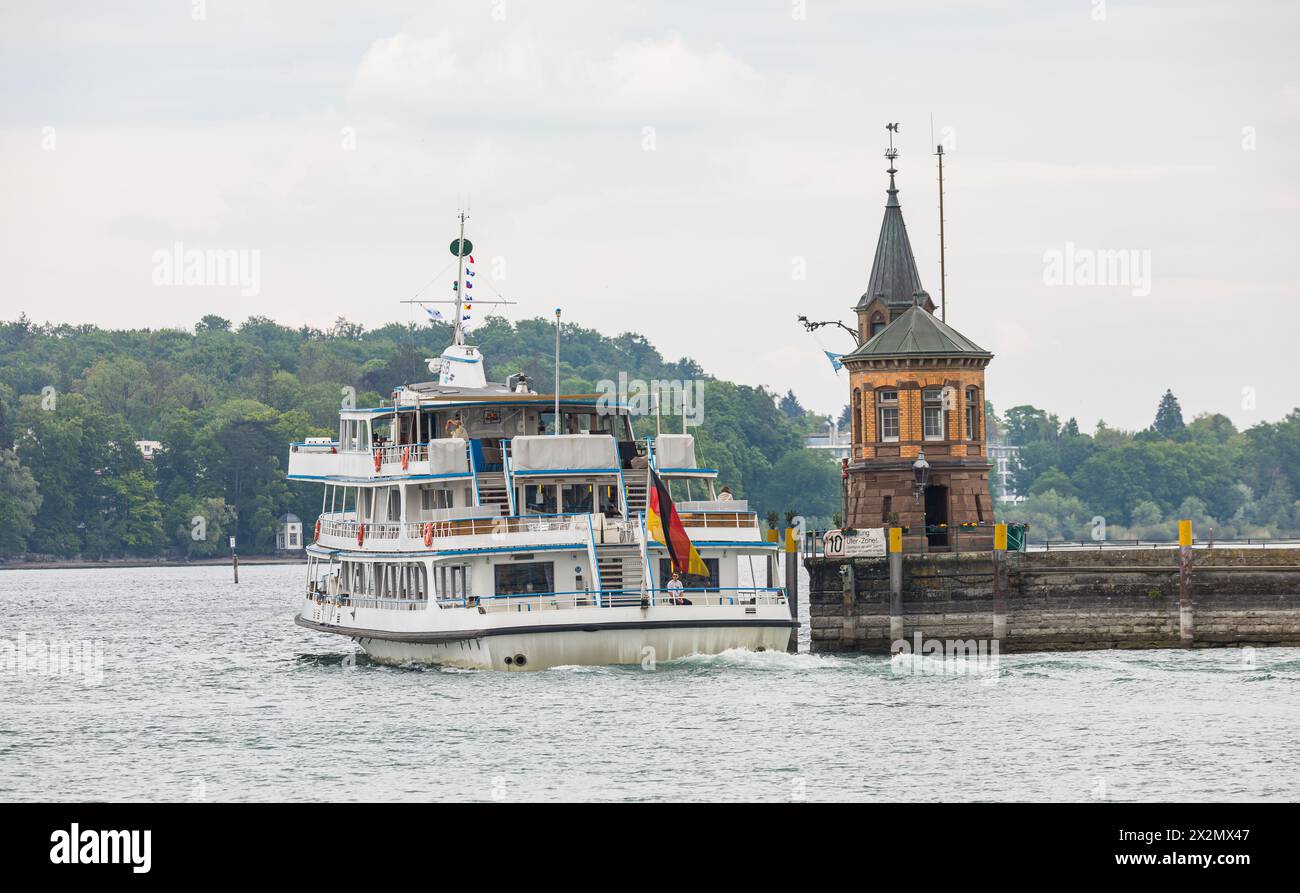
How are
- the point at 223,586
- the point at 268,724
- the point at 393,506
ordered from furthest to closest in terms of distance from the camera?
the point at 223,586 < the point at 393,506 < the point at 268,724

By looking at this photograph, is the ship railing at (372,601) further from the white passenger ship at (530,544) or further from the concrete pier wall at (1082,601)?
the concrete pier wall at (1082,601)

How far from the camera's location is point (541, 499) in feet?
184

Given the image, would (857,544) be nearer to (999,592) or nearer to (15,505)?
(999,592)

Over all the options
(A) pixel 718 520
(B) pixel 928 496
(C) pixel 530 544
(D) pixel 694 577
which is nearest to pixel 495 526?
(C) pixel 530 544

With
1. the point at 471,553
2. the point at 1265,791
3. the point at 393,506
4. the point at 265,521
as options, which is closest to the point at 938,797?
the point at 1265,791

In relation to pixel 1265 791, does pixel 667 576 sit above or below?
Result: above

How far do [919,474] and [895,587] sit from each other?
16.7 ft

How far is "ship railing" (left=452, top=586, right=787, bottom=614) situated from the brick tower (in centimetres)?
1031

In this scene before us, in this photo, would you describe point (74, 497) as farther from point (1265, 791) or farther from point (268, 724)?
point (1265, 791)

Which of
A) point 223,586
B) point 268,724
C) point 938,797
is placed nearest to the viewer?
point 938,797

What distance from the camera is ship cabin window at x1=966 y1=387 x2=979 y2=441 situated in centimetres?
6366

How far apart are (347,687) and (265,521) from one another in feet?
476

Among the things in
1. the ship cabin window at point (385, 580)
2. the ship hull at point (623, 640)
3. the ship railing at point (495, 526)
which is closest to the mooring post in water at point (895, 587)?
the ship hull at point (623, 640)
